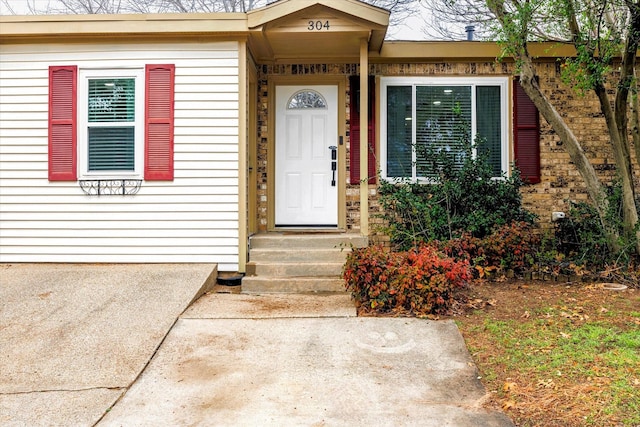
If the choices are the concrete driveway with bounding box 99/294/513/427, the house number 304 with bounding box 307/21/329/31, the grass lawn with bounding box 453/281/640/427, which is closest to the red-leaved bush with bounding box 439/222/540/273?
the grass lawn with bounding box 453/281/640/427

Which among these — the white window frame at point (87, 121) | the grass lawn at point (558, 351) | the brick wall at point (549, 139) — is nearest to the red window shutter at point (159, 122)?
the white window frame at point (87, 121)

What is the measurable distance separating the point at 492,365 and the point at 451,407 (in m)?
0.65

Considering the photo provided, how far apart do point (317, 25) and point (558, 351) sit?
4317 mm

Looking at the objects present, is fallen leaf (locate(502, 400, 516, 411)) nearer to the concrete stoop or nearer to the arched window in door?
the concrete stoop

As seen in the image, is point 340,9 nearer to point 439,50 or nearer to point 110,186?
point 439,50

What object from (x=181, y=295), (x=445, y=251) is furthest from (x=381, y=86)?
(x=181, y=295)

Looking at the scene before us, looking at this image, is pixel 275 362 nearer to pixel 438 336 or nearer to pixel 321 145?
pixel 438 336

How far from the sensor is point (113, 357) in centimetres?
356

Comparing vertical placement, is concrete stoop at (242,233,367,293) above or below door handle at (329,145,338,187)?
below

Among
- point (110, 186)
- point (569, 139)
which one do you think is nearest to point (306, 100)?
point (110, 186)

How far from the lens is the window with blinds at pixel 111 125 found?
589cm

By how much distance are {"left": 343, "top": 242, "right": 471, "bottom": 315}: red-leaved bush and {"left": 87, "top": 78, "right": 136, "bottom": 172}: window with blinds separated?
3301mm

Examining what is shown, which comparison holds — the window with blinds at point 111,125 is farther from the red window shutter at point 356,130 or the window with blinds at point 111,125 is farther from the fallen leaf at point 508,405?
the fallen leaf at point 508,405

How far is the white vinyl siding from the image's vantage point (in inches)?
Answer: 230
